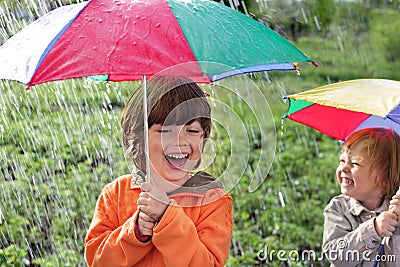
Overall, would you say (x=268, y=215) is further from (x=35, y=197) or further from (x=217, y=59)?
(x=217, y=59)

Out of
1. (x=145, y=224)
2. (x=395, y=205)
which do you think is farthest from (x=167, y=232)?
(x=395, y=205)

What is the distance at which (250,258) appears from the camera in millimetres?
5402

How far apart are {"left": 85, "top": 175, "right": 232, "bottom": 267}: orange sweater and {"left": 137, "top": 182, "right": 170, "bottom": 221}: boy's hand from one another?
1.0 inches

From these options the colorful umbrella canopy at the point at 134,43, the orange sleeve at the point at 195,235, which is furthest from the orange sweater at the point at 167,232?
the colorful umbrella canopy at the point at 134,43

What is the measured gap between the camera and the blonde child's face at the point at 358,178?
317 centimetres

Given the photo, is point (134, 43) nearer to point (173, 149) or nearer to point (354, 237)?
point (173, 149)

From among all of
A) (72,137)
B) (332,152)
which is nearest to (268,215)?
(332,152)

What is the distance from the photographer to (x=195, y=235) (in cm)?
255

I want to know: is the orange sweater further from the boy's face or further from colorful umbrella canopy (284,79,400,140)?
colorful umbrella canopy (284,79,400,140)

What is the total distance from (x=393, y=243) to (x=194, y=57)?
1.36 meters

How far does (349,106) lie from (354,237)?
587mm

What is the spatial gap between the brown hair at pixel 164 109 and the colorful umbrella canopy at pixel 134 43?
213mm

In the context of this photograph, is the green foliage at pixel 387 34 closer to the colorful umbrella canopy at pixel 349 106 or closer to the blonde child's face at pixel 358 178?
the colorful umbrella canopy at pixel 349 106

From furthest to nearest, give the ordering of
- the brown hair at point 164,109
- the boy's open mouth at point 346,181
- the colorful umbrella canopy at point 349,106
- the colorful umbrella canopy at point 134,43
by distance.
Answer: the boy's open mouth at point 346,181
the colorful umbrella canopy at point 349,106
the brown hair at point 164,109
the colorful umbrella canopy at point 134,43
